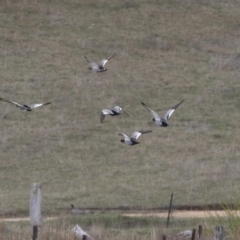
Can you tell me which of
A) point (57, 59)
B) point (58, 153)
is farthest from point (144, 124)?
point (57, 59)

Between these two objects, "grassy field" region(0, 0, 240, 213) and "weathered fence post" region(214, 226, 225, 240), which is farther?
"grassy field" region(0, 0, 240, 213)

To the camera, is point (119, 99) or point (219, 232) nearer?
point (219, 232)

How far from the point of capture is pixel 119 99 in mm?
33438

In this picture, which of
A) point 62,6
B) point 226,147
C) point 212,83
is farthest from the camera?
point 62,6

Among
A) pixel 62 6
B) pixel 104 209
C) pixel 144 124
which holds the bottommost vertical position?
pixel 62 6

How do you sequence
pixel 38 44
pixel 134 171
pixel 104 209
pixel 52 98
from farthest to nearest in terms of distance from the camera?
1. pixel 38 44
2. pixel 52 98
3. pixel 134 171
4. pixel 104 209

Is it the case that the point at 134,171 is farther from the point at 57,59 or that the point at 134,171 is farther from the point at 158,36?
the point at 158,36

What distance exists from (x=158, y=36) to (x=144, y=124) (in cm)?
1027

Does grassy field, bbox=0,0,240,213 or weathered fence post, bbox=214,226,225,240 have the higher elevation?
weathered fence post, bbox=214,226,225,240

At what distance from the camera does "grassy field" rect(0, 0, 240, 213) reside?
24.9 m

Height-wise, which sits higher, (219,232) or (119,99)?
(219,232)

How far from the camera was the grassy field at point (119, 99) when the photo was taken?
81.6 ft

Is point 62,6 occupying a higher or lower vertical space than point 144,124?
lower

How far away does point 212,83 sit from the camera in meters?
35.7
